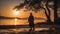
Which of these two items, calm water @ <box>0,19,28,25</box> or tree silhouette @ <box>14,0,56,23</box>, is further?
calm water @ <box>0,19,28,25</box>

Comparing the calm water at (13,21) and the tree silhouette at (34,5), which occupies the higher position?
the tree silhouette at (34,5)

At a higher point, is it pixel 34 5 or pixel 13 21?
pixel 34 5

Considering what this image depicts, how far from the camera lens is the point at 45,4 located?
679 inches

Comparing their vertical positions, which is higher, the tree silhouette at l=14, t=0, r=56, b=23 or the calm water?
the tree silhouette at l=14, t=0, r=56, b=23

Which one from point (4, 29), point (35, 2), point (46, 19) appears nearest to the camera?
point (4, 29)

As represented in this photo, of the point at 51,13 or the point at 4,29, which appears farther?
the point at 51,13

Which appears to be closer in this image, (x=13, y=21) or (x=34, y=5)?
(x=34, y=5)

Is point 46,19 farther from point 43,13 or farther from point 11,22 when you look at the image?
point 11,22

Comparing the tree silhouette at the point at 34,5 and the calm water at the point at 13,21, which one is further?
the calm water at the point at 13,21

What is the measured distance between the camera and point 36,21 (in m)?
18.1

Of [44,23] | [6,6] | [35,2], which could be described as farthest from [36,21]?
[6,6]

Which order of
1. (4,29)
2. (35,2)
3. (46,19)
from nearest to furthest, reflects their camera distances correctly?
(4,29) < (35,2) < (46,19)

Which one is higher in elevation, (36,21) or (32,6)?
(32,6)

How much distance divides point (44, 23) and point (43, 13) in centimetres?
126
